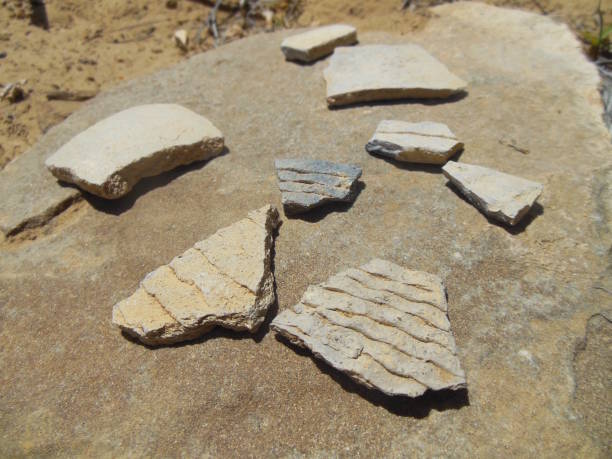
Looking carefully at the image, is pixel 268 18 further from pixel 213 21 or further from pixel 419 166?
pixel 419 166

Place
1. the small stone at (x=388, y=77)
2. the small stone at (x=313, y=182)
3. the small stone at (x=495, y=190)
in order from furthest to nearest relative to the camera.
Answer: the small stone at (x=388, y=77) < the small stone at (x=313, y=182) < the small stone at (x=495, y=190)

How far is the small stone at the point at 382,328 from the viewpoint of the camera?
159cm

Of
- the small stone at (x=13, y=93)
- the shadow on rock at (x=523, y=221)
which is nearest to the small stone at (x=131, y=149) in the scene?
the small stone at (x=13, y=93)

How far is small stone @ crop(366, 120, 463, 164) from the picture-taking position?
2.42 metres

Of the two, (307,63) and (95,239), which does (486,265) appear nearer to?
(95,239)

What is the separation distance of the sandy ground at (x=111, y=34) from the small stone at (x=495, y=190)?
80.1 inches

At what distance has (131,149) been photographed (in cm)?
249

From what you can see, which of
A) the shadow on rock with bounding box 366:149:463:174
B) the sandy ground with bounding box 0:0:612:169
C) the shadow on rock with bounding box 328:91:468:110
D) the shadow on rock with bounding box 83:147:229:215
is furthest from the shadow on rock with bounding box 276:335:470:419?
the sandy ground with bounding box 0:0:612:169

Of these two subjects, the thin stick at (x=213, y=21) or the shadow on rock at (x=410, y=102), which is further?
the thin stick at (x=213, y=21)

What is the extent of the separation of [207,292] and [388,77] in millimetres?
1924

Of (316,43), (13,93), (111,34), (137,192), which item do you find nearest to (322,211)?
(137,192)

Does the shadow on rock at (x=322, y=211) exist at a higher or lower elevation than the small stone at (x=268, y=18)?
lower

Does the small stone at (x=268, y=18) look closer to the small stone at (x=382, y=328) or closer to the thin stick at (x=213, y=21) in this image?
the thin stick at (x=213, y=21)

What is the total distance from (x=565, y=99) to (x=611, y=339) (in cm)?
170
